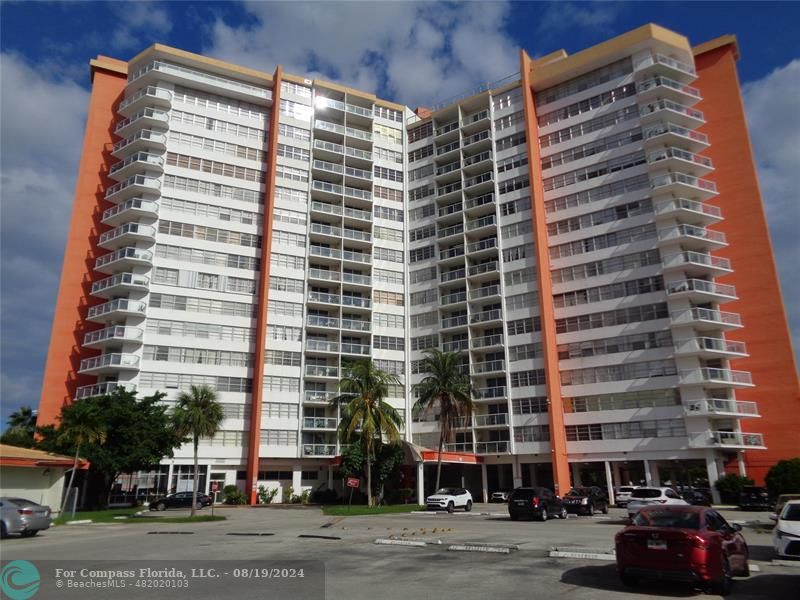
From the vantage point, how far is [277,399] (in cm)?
6412

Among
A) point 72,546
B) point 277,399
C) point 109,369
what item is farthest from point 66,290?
point 72,546

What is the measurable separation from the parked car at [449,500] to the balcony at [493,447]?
622 inches

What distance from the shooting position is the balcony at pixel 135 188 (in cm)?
6431

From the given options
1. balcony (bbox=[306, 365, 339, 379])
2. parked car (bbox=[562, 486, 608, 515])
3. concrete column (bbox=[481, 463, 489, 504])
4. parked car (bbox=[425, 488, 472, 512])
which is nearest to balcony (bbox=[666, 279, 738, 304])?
parked car (bbox=[562, 486, 608, 515])

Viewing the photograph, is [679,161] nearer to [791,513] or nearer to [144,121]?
[791,513]

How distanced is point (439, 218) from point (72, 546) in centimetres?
5762

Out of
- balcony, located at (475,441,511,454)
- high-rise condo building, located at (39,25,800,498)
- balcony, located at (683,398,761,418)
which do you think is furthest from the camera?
balcony, located at (475,441,511,454)

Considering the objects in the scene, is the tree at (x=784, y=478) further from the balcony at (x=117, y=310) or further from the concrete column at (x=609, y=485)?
the balcony at (x=117, y=310)

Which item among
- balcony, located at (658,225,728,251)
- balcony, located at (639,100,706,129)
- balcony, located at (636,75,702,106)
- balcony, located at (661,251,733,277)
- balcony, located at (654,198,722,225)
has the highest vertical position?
balcony, located at (636,75,702,106)

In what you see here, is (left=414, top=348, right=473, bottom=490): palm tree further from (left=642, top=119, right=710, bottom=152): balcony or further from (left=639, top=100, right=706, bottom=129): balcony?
(left=639, top=100, right=706, bottom=129): balcony

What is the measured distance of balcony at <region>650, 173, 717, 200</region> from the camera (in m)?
58.6

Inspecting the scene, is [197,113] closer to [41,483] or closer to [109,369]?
[109,369]

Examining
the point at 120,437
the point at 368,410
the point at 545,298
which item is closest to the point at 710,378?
the point at 545,298

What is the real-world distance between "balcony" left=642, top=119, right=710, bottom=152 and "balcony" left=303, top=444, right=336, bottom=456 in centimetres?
4520
